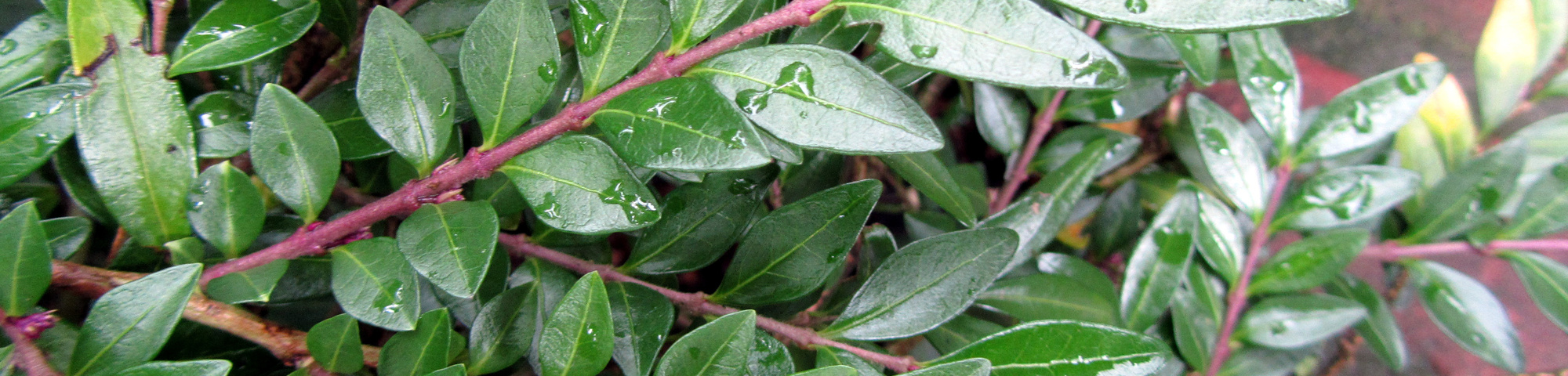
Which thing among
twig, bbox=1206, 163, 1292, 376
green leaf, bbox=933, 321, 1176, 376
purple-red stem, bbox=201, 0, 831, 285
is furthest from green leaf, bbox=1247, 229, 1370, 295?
purple-red stem, bbox=201, 0, 831, 285

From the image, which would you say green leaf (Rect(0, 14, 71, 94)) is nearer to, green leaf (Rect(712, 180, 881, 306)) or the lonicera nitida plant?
the lonicera nitida plant

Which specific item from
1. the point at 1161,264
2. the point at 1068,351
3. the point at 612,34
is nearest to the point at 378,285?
the point at 612,34

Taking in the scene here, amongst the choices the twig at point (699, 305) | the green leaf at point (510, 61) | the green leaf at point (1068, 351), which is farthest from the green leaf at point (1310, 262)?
the green leaf at point (510, 61)

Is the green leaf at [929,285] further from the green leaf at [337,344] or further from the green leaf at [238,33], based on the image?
the green leaf at [238,33]

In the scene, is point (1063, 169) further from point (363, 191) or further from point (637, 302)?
point (363, 191)

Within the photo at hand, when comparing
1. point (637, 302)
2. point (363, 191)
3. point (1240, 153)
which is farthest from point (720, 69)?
point (1240, 153)

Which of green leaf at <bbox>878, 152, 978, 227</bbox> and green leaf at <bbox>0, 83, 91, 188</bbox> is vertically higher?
green leaf at <bbox>0, 83, 91, 188</bbox>
